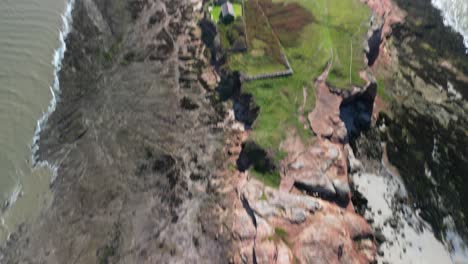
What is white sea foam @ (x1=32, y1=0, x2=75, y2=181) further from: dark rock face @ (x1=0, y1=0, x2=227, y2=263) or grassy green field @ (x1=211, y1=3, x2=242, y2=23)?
grassy green field @ (x1=211, y1=3, x2=242, y2=23)

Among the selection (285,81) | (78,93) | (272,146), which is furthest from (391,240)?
(78,93)

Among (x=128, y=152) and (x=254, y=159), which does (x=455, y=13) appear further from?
(x=128, y=152)

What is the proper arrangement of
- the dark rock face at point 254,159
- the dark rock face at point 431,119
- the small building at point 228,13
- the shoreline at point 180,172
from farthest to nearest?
the small building at point 228,13, the dark rock face at point 431,119, the dark rock face at point 254,159, the shoreline at point 180,172

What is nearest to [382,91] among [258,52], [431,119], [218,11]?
[431,119]

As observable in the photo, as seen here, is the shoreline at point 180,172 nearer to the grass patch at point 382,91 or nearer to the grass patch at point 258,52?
the grass patch at point 382,91

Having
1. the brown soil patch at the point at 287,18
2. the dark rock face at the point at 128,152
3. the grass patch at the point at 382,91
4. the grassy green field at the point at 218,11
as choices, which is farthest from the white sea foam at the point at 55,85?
the grass patch at the point at 382,91
